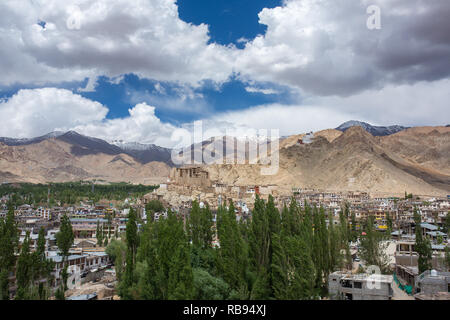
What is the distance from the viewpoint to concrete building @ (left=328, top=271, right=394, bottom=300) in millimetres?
17234

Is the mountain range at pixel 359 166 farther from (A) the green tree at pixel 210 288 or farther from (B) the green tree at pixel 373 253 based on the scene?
(A) the green tree at pixel 210 288

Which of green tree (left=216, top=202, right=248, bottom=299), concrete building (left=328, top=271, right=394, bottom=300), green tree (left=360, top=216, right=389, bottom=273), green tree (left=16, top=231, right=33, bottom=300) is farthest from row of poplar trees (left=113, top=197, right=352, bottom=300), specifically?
green tree (left=16, top=231, right=33, bottom=300)

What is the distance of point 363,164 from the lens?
9550cm

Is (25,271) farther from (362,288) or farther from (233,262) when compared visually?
(362,288)

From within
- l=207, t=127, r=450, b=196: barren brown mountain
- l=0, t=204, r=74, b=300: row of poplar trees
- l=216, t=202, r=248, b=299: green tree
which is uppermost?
l=207, t=127, r=450, b=196: barren brown mountain

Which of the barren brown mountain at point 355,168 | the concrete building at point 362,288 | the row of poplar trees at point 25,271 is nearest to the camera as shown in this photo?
the concrete building at point 362,288

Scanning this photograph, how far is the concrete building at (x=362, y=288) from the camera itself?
17234mm

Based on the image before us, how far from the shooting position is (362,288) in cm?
1766

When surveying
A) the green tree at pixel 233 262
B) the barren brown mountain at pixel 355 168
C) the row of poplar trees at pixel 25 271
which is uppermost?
the barren brown mountain at pixel 355 168

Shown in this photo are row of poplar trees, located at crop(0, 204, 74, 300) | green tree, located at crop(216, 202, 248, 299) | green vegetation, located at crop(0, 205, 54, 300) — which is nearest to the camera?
green tree, located at crop(216, 202, 248, 299)

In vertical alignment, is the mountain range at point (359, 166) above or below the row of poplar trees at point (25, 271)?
above

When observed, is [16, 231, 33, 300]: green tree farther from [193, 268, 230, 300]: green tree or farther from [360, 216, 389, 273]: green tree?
[360, 216, 389, 273]: green tree

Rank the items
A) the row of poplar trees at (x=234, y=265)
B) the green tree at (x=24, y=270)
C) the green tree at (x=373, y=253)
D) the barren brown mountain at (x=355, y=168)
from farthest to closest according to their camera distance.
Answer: the barren brown mountain at (x=355, y=168) < the green tree at (x=373, y=253) < the green tree at (x=24, y=270) < the row of poplar trees at (x=234, y=265)

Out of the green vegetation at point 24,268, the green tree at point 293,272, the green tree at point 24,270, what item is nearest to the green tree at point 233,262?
the green tree at point 293,272
